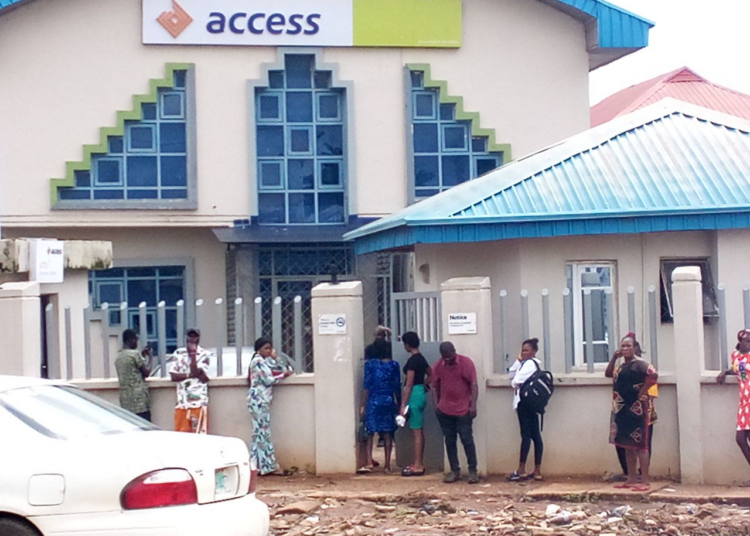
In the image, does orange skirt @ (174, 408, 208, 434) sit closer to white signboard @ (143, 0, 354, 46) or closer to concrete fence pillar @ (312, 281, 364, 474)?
concrete fence pillar @ (312, 281, 364, 474)

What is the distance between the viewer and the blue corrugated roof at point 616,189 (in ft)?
43.8

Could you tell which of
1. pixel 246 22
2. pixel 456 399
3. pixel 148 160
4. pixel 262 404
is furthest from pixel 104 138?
pixel 456 399

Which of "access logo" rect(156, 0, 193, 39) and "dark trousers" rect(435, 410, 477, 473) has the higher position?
"access logo" rect(156, 0, 193, 39)

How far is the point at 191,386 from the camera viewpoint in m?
12.3

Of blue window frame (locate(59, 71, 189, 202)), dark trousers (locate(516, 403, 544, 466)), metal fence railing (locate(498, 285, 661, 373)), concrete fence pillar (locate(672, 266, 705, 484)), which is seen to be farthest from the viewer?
blue window frame (locate(59, 71, 189, 202))

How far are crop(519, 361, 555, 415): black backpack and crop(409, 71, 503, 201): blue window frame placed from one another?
11773 millimetres

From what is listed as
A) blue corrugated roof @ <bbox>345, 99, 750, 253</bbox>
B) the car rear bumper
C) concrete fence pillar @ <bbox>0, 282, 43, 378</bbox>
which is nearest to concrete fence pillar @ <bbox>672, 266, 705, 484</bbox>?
blue corrugated roof @ <bbox>345, 99, 750, 253</bbox>

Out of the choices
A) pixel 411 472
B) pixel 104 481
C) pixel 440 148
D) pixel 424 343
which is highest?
pixel 440 148

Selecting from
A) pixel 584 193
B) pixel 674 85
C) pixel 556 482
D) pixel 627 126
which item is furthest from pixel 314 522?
pixel 674 85

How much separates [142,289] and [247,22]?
219 inches

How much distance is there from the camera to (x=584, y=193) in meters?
13.9

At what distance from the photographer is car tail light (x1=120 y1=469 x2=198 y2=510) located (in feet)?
21.6

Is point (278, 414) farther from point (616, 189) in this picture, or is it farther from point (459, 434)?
point (616, 189)

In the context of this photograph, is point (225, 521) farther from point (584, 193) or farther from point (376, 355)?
point (584, 193)
